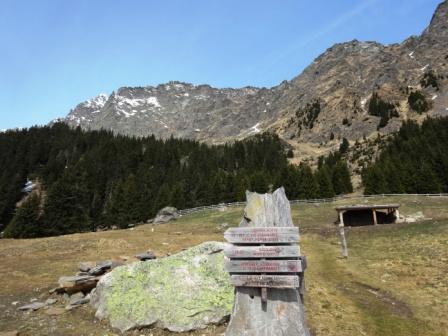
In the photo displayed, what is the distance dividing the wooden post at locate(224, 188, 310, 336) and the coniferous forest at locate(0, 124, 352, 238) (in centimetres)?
6576

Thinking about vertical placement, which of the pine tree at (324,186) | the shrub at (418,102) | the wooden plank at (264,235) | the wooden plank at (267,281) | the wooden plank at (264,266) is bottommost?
the wooden plank at (267,281)

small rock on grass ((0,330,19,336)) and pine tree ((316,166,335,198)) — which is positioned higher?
pine tree ((316,166,335,198))

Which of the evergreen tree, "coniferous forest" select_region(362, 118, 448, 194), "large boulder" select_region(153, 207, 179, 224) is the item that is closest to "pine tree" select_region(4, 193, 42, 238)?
the evergreen tree

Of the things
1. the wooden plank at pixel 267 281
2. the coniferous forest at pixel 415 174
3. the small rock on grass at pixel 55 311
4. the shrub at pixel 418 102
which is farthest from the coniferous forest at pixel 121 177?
the wooden plank at pixel 267 281

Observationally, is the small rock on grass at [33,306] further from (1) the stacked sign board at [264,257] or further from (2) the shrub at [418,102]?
(2) the shrub at [418,102]

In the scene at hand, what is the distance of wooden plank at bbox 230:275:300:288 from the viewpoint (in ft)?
26.5

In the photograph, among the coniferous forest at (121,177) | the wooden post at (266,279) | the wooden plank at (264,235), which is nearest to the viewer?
the wooden post at (266,279)

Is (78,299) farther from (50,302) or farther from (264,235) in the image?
(264,235)

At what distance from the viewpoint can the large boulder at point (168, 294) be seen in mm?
13336

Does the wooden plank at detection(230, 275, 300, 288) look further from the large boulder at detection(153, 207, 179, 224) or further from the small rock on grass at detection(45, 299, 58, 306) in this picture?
the large boulder at detection(153, 207, 179, 224)

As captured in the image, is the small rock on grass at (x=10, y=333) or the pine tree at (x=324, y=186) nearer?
the small rock on grass at (x=10, y=333)

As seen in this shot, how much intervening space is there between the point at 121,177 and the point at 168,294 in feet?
322

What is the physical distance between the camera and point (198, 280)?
48.6 feet

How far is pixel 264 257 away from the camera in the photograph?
330 inches
